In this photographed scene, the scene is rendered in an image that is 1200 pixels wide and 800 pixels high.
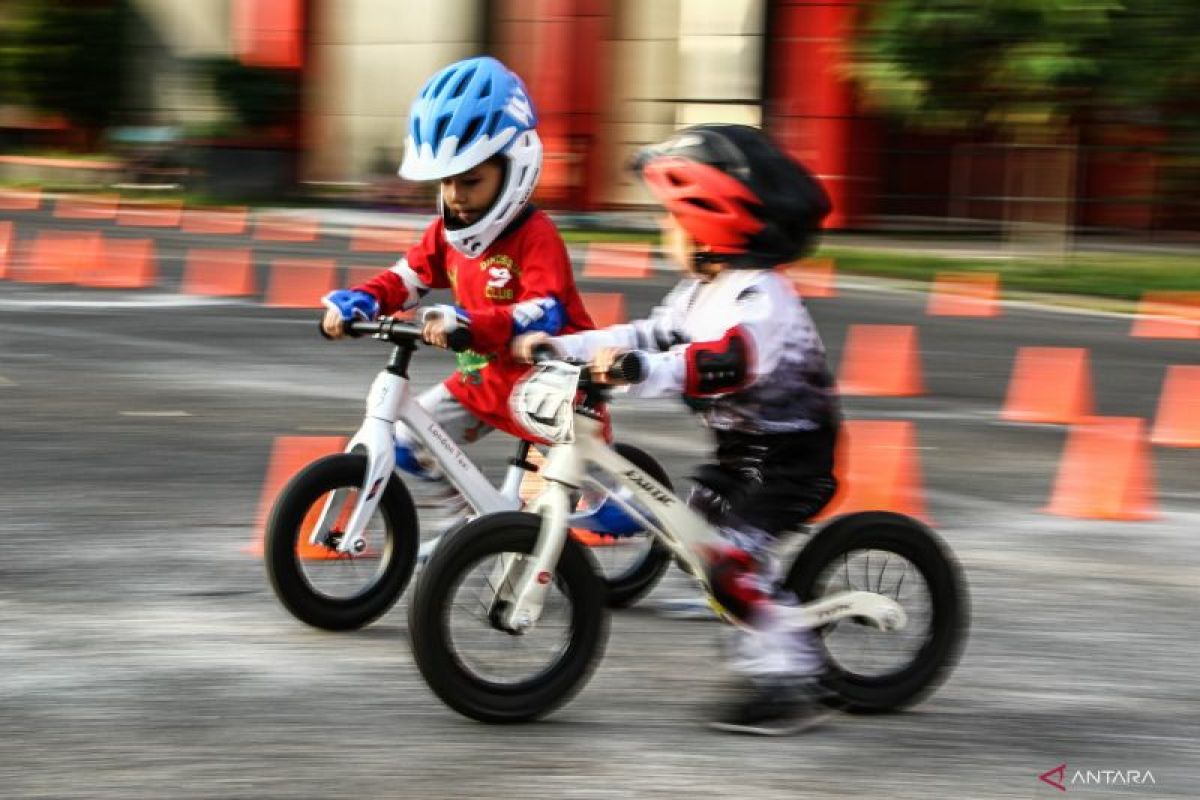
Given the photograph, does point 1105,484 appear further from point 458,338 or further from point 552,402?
point 552,402

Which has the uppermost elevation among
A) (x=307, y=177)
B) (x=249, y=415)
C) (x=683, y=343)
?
(x=683, y=343)

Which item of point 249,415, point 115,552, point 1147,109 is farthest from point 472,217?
point 1147,109

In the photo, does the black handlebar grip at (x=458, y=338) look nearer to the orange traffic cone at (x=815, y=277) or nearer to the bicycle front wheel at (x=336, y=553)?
the bicycle front wheel at (x=336, y=553)

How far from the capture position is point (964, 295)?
705 inches

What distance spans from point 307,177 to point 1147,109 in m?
11.5

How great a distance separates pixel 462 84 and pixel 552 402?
1.24m

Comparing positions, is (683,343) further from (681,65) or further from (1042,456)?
(681,65)

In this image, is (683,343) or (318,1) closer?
(683,343)

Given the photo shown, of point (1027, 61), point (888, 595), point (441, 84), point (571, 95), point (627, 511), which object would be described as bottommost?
point (571, 95)

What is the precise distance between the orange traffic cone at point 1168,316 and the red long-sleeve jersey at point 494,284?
1004 cm

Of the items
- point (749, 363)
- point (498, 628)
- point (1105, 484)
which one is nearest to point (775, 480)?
point (749, 363)

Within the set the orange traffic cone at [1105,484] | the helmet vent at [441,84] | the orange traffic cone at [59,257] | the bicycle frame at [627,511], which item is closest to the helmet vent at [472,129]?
the helmet vent at [441,84]

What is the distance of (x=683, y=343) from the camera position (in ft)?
18.4

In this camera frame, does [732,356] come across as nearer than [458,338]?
Yes
